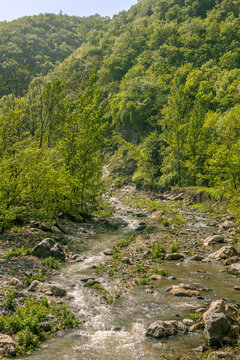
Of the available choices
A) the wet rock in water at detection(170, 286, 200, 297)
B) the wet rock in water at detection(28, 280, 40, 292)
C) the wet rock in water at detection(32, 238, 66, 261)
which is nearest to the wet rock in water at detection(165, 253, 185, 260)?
the wet rock in water at detection(170, 286, 200, 297)

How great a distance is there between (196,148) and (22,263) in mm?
34676

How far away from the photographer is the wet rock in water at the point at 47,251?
53.2ft

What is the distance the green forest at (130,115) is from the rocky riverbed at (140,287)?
301cm

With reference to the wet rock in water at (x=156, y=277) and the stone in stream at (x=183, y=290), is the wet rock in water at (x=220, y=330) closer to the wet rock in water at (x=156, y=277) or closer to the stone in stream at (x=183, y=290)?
the stone in stream at (x=183, y=290)

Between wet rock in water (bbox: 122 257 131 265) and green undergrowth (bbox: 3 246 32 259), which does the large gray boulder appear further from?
green undergrowth (bbox: 3 246 32 259)

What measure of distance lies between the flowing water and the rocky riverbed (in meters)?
0.03

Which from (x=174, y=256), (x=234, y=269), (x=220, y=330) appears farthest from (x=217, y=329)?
(x=174, y=256)

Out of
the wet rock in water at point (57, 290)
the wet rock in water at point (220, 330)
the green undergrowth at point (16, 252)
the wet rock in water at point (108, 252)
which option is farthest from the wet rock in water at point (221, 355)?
the wet rock in water at point (108, 252)

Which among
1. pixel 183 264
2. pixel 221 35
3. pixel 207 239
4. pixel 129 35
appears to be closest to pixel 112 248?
pixel 183 264

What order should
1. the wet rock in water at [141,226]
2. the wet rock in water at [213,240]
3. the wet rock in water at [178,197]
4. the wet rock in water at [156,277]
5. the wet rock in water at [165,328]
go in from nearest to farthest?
1. the wet rock in water at [165,328]
2. the wet rock in water at [156,277]
3. the wet rock in water at [213,240]
4. the wet rock in water at [141,226]
5. the wet rock in water at [178,197]

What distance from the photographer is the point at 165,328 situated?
936 cm

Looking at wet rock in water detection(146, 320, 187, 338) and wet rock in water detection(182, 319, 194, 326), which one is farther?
wet rock in water detection(182, 319, 194, 326)

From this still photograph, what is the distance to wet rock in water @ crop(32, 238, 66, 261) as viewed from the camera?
1620 cm

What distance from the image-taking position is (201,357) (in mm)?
7664
